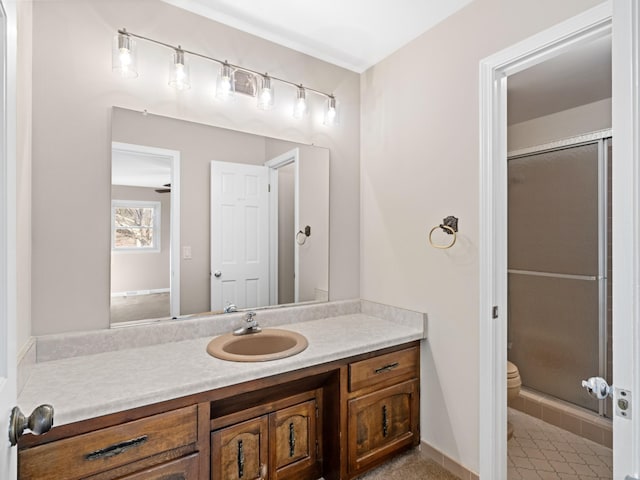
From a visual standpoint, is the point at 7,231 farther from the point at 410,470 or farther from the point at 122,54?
the point at 410,470

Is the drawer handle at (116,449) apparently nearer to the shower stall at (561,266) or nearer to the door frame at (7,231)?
the door frame at (7,231)

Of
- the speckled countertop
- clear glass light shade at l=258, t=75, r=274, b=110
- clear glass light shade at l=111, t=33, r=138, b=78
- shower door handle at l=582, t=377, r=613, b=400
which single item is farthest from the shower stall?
clear glass light shade at l=111, t=33, r=138, b=78

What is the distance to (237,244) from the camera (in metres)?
2.04

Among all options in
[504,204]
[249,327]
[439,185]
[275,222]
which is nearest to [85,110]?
[275,222]

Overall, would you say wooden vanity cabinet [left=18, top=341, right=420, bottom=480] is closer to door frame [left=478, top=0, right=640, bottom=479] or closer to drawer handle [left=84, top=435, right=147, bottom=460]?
drawer handle [left=84, top=435, right=147, bottom=460]

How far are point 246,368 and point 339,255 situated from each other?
1157 millimetres

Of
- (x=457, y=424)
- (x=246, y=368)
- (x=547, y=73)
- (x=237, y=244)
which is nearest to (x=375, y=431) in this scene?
(x=457, y=424)

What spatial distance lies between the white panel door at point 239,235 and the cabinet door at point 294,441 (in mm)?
649

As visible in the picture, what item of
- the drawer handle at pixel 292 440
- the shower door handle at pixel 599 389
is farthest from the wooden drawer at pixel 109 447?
the shower door handle at pixel 599 389

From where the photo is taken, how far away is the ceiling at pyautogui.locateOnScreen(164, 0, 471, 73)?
6.03ft

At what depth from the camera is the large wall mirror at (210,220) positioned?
5.61ft

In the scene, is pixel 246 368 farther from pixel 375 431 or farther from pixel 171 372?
pixel 375 431

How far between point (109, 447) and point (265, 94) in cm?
182

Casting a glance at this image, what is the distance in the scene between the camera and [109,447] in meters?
1.17
